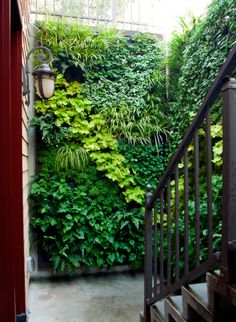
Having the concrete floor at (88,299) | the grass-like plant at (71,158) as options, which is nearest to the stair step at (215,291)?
the concrete floor at (88,299)

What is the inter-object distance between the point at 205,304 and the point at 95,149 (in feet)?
8.12

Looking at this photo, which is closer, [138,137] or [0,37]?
[0,37]

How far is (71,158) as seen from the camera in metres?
3.41

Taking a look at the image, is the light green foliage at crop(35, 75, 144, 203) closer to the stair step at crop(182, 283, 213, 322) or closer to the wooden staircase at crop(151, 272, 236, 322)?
the wooden staircase at crop(151, 272, 236, 322)

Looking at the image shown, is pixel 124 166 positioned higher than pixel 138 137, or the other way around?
pixel 138 137

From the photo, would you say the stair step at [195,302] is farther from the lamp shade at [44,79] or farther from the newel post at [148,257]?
the lamp shade at [44,79]

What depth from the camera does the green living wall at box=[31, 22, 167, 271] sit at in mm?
3322

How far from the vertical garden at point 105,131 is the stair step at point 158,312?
149cm

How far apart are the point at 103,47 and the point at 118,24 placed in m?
0.73

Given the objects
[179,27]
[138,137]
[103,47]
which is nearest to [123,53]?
[103,47]

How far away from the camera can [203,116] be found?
1216mm

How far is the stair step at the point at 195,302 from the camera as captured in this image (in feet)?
4.17

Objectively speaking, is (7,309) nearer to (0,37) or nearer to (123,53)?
(0,37)

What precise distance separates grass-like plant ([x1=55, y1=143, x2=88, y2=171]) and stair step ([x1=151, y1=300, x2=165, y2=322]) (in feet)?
6.44
